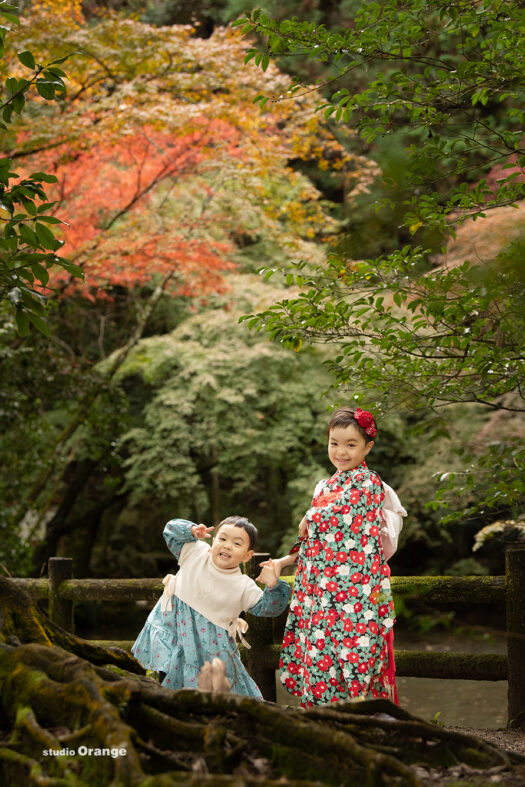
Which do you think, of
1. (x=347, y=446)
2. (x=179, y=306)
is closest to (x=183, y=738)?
(x=347, y=446)

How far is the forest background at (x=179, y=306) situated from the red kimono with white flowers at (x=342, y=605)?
330cm

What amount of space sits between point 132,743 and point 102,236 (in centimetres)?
747

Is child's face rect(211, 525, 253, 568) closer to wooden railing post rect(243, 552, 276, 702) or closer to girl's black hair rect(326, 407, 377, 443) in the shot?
girl's black hair rect(326, 407, 377, 443)

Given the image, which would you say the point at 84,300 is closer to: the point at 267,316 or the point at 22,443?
the point at 22,443

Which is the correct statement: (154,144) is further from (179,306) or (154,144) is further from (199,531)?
(199,531)

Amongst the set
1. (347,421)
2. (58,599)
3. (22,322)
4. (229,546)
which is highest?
(22,322)

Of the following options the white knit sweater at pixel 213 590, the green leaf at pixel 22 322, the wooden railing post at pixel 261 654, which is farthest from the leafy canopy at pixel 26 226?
the wooden railing post at pixel 261 654

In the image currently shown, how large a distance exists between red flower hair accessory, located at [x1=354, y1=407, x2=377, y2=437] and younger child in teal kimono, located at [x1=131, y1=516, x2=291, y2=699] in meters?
0.72

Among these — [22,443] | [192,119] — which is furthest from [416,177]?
[22,443]

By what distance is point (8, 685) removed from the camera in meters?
2.15

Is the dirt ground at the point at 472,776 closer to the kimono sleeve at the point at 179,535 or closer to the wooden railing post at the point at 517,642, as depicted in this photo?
the kimono sleeve at the point at 179,535

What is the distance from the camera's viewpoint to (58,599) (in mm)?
5090

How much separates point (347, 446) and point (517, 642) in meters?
1.47

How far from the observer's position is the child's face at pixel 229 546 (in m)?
3.34
